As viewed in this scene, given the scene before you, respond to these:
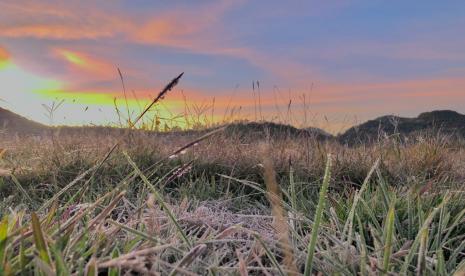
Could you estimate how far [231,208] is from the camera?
344 cm

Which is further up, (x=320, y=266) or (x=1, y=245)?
(x=1, y=245)

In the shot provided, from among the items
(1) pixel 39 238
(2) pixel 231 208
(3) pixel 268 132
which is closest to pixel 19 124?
(3) pixel 268 132

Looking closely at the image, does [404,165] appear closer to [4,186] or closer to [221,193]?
[221,193]

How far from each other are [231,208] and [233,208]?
0.04 feet

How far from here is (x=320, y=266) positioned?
1.69m

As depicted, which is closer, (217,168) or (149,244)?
(149,244)

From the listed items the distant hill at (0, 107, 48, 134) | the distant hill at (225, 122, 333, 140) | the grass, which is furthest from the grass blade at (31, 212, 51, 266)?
the distant hill at (0, 107, 48, 134)

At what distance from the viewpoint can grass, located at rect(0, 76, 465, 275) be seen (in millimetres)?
1421

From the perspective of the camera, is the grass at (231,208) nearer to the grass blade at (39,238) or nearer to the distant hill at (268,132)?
the grass blade at (39,238)

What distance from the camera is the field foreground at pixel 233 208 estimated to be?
1.45 m

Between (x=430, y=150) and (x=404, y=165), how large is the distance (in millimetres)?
674

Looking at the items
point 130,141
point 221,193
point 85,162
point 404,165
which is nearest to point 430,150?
point 404,165

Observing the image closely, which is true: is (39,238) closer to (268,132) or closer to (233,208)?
(233,208)

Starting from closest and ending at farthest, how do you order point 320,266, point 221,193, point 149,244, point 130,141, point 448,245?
point 149,244
point 320,266
point 448,245
point 221,193
point 130,141
